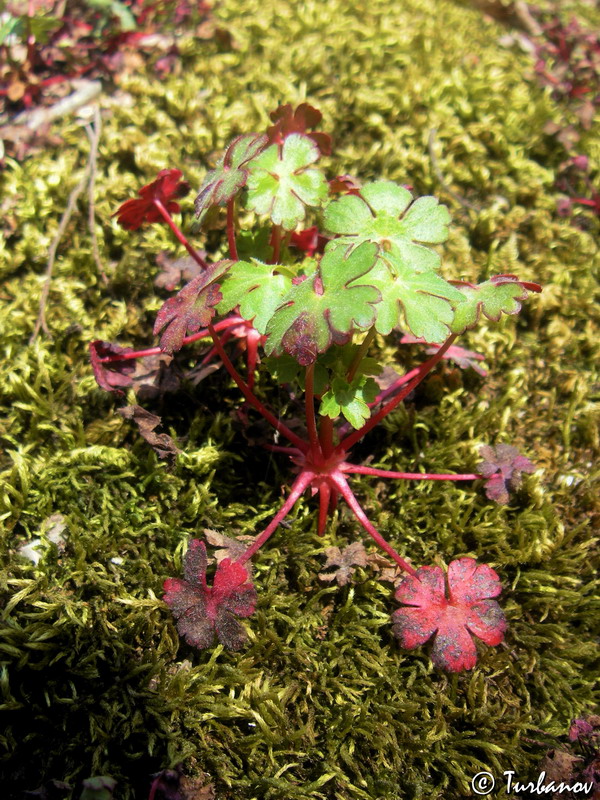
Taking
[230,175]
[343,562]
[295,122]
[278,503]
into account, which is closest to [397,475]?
[343,562]

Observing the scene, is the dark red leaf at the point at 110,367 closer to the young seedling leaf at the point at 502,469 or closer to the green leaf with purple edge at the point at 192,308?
the green leaf with purple edge at the point at 192,308

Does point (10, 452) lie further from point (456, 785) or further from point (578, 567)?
point (578, 567)

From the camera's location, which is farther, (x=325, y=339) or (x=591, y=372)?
(x=591, y=372)

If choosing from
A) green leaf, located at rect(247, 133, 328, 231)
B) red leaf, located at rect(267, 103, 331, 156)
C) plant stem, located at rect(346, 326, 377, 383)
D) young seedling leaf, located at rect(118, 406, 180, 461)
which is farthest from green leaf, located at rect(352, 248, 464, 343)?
young seedling leaf, located at rect(118, 406, 180, 461)

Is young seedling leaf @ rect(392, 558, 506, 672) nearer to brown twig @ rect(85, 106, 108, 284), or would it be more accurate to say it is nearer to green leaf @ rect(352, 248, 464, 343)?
green leaf @ rect(352, 248, 464, 343)

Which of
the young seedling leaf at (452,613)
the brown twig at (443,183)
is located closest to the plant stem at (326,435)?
the young seedling leaf at (452,613)

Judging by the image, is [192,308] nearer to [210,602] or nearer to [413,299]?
[413,299]

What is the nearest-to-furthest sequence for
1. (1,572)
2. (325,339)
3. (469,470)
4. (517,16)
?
(325,339), (1,572), (469,470), (517,16)

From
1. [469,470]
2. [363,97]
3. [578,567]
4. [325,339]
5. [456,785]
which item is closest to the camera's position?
[325,339]

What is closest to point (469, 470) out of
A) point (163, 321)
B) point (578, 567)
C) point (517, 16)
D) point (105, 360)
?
point (578, 567)
